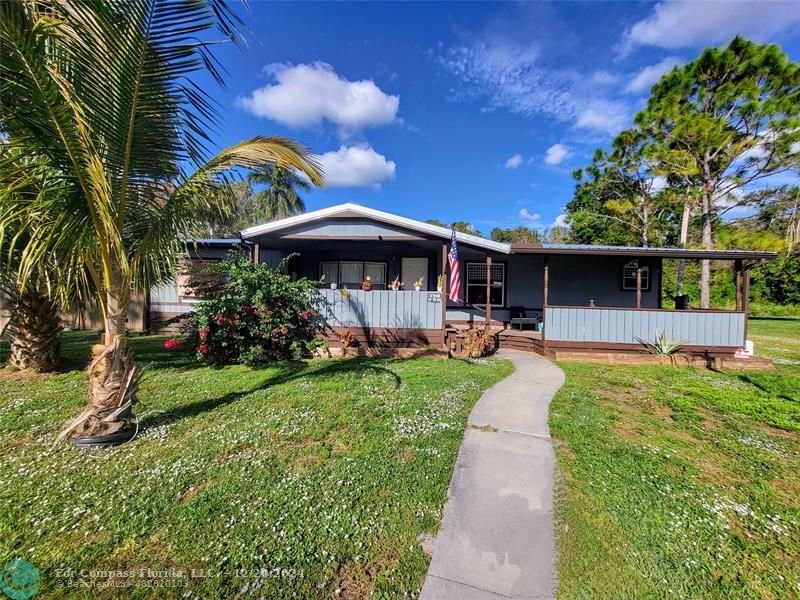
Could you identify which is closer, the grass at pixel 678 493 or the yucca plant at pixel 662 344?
the grass at pixel 678 493

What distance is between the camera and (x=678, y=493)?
9.98 ft

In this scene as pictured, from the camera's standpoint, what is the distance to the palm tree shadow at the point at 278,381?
4406 mm

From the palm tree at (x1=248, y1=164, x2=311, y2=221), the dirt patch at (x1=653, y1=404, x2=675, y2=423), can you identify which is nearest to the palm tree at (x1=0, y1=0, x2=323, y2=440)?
the dirt patch at (x1=653, y1=404, x2=675, y2=423)

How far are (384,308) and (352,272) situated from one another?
383 centimetres

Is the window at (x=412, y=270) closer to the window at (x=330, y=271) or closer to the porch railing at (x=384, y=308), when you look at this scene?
the window at (x=330, y=271)

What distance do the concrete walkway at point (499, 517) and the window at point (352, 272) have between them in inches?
317

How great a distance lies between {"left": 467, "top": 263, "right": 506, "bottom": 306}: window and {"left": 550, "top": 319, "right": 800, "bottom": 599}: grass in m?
6.43

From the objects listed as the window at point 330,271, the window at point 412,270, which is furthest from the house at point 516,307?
the window at point 330,271

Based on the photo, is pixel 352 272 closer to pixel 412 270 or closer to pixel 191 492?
pixel 412 270

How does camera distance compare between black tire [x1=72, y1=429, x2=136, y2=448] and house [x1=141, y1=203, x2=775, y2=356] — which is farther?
house [x1=141, y1=203, x2=775, y2=356]

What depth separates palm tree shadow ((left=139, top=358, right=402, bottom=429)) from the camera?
14.5ft

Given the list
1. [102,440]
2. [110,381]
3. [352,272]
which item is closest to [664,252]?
[352,272]

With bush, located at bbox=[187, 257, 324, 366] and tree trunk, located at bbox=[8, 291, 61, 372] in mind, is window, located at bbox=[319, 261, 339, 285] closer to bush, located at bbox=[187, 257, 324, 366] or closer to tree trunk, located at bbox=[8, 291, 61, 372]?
bush, located at bbox=[187, 257, 324, 366]

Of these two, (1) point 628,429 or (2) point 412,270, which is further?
(2) point 412,270
